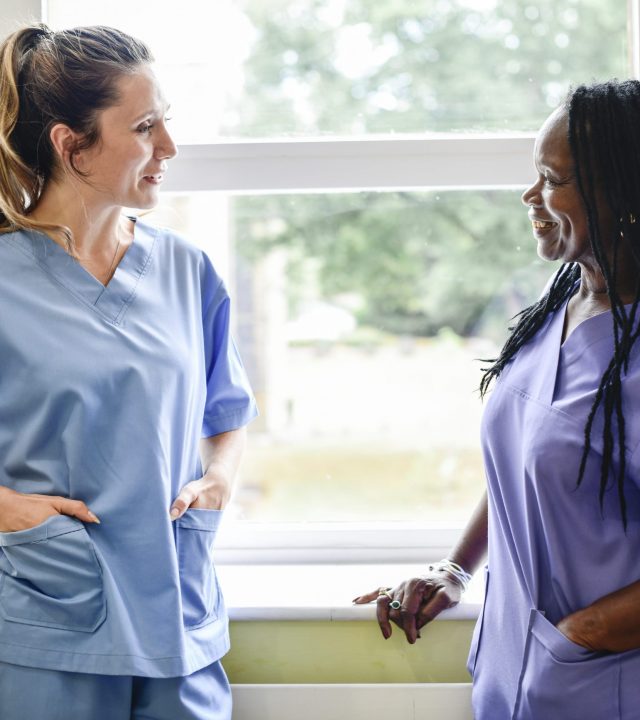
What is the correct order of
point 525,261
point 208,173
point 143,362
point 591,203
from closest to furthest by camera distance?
point 591,203 → point 143,362 → point 208,173 → point 525,261

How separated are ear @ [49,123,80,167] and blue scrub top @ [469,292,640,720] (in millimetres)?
725

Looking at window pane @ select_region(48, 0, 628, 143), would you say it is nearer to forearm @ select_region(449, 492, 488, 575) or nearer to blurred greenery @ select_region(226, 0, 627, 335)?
blurred greenery @ select_region(226, 0, 627, 335)

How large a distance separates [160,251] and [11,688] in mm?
675

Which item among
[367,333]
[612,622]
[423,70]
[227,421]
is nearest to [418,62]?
[423,70]

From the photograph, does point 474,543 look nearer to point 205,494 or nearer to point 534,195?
point 205,494

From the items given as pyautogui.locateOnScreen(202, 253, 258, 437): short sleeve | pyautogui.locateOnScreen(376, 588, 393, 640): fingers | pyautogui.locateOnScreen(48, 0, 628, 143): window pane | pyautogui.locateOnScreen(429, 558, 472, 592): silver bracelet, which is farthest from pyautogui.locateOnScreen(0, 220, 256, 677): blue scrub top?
pyautogui.locateOnScreen(48, 0, 628, 143): window pane

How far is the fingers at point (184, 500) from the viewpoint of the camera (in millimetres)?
1203

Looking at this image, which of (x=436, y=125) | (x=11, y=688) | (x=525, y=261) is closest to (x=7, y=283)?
(x=11, y=688)

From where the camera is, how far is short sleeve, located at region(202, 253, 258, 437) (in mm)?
1354

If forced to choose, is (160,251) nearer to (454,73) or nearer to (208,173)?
(208,173)

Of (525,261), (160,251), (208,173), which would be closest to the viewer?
(160,251)

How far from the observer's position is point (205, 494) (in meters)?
1.27

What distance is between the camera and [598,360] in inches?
42.7

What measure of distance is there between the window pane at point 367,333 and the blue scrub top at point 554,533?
0.62 m
